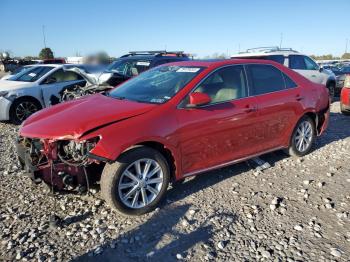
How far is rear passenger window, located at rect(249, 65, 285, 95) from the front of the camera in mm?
5047

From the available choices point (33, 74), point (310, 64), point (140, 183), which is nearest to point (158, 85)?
point (140, 183)

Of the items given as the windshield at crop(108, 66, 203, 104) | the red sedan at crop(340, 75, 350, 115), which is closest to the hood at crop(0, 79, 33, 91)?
the windshield at crop(108, 66, 203, 104)

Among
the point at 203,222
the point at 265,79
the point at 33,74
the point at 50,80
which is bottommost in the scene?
the point at 203,222

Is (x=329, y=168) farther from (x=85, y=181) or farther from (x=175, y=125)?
(x=85, y=181)

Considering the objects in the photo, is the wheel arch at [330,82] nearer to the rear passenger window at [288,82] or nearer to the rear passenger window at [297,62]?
the rear passenger window at [297,62]

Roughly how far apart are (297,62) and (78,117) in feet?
30.0

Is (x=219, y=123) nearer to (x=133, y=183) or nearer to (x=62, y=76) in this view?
(x=133, y=183)

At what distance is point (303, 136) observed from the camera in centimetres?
595

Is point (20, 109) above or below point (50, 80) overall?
below

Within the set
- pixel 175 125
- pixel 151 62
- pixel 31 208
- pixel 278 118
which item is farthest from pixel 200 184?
pixel 151 62

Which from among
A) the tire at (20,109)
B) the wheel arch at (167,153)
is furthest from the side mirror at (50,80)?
the wheel arch at (167,153)

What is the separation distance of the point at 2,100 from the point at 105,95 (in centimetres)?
479

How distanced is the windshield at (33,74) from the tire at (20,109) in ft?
2.63

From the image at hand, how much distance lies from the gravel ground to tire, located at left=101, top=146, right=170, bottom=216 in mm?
134
